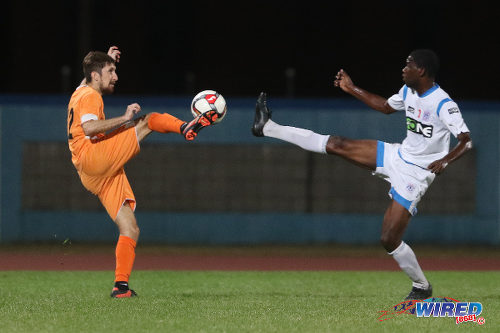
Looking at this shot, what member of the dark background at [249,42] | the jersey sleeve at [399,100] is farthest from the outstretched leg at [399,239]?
the dark background at [249,42]

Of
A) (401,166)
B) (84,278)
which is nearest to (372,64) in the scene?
(84,278)

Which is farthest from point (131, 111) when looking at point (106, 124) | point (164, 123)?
point (164, 123)

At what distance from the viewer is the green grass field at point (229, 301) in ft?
22.8

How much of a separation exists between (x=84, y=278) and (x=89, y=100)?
11.3 ft

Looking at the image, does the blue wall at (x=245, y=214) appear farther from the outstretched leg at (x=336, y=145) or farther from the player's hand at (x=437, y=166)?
the player's hand at (x=437, y=166)

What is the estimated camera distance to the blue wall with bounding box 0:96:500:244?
1584 centimetres

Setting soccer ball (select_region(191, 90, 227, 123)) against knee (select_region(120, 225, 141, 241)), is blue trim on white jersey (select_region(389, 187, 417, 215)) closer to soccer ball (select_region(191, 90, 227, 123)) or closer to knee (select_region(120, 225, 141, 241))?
soccer ball (select_region(191, 90, 227, 123))

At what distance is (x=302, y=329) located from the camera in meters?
6.77

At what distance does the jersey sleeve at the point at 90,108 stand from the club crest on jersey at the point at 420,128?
2876 millimetres

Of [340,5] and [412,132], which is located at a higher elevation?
[340,5]

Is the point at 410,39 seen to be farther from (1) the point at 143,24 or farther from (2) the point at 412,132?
(2) the point at 412,132

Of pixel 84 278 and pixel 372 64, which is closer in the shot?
pixel 84 278

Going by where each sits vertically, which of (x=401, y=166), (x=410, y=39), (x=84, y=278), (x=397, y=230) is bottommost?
(x=84, y=278)

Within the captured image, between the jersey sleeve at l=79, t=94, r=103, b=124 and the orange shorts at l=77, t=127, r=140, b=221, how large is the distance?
283mm
